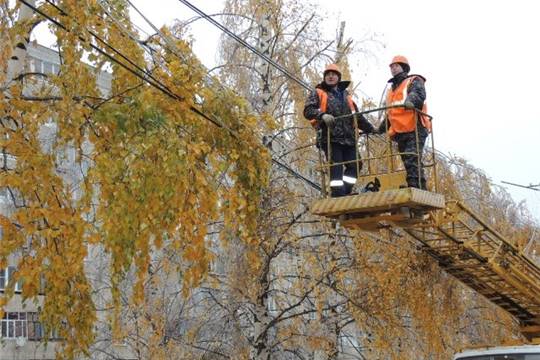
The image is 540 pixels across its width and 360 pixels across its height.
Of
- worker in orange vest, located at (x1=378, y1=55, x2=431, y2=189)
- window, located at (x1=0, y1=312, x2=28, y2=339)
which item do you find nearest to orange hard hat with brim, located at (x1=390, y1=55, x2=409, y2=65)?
worker in orange vest, located at (x1=378, y1=55, x2=431, y2=189)

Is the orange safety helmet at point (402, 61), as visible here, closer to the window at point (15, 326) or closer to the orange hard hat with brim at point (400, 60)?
the orange hard hat with brim at point (400, 60)

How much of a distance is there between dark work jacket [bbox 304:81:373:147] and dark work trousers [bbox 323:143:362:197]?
109 mm

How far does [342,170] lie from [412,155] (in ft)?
2.97

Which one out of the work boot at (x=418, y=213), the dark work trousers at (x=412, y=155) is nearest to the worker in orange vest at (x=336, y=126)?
the dark work trousers at (x=412, y=155)

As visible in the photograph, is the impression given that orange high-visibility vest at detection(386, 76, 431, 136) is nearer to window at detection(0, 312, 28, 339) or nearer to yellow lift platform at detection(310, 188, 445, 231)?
yellow lift platform at detection(310, 188, 445, 231)

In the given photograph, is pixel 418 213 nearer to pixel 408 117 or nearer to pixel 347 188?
pixel 347 188

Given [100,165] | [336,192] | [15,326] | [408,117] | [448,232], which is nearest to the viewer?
[100,165]

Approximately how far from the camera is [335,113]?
957 cm

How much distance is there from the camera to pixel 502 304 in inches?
471

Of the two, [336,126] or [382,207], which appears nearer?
[382,207]

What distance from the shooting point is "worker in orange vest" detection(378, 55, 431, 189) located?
8938 millimetres

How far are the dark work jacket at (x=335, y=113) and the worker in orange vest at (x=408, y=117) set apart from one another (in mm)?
493

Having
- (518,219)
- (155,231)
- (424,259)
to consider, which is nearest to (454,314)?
(424,259)

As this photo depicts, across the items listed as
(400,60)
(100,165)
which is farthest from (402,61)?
(100,165)
